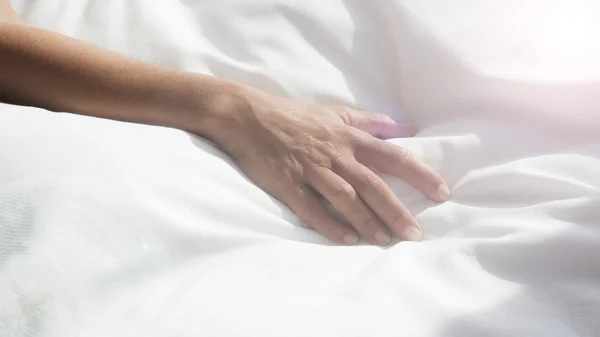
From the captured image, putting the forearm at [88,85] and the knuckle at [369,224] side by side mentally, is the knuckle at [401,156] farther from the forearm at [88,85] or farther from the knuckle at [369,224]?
the forearm at [88,85]

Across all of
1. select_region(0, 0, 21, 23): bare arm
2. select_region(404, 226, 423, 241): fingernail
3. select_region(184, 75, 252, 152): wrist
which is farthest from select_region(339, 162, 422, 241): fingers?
select_region(0, 0, 21, 23): bare arm

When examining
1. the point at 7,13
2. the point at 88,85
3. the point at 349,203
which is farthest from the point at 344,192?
the point at 7,13

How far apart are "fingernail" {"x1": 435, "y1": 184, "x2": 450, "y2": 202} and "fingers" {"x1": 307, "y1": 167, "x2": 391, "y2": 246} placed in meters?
0.07

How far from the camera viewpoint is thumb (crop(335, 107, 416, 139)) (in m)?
0.75

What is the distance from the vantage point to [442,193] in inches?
25.0

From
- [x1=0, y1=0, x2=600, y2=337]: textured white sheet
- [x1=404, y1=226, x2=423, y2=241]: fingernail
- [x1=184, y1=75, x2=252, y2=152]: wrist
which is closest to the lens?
[x1=0, y1=0, x2=600, y2=337]: textured white sheet

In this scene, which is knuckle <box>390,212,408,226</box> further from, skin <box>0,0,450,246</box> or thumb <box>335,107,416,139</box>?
thumb <box>335,107,416,139</box>

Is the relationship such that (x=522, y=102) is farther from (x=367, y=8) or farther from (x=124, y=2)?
(x=124, y=2)

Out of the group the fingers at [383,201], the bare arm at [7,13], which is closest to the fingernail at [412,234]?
the fingers at [383,201]

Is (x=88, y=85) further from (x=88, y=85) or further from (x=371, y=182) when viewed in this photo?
(x=371, y=182)

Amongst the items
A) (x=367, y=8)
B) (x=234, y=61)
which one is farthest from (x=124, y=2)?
(x=367, y=8)

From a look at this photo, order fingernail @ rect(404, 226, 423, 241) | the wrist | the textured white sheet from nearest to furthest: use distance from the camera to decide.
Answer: the textured white sheet → fingernail @ rect(404, 226, 423, 241) → the wrist

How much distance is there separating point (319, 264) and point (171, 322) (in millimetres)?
160

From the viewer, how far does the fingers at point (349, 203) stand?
0.64 metres
